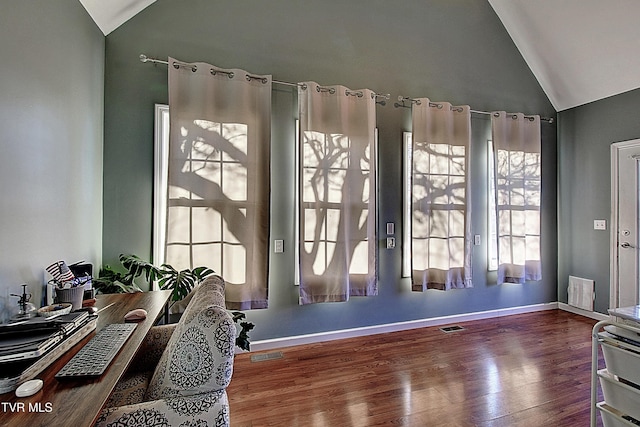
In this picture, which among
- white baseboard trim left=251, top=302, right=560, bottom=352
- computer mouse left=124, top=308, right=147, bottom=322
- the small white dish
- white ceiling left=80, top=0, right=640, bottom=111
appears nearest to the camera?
the small white dish

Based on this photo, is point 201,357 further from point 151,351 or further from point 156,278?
point 156,278

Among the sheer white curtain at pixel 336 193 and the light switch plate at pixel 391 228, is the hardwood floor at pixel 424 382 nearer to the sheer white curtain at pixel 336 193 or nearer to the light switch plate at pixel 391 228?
the sheer white curtain at pixel 336 193

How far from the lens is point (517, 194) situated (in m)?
3.87

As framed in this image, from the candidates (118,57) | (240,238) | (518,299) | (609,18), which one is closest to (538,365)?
(518,299)

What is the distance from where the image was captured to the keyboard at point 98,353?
0.98 meters

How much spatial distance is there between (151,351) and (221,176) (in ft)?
4.96

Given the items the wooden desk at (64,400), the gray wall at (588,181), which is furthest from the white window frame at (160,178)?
the gray wall at (588,181)

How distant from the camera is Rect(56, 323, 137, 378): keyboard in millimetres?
978

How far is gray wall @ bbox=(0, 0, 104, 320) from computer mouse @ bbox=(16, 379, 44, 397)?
0.72 metres

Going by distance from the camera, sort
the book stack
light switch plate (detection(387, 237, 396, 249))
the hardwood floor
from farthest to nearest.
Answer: light switch plate (detection(387, 237, 396, 249)) < the hardwood floor < the book stack

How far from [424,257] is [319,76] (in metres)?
2.18

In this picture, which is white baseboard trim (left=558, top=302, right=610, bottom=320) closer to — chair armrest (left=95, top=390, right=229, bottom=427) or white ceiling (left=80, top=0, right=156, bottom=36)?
chair armrest (left=95, top=390, right=229, bottom=427)

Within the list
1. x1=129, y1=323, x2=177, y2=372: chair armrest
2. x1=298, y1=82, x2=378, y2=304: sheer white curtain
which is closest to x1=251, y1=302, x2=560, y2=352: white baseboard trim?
x1=298, y1=82, x2=378, y2=304: sheer white curtain

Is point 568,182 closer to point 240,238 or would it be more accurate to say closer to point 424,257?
point 424,257
